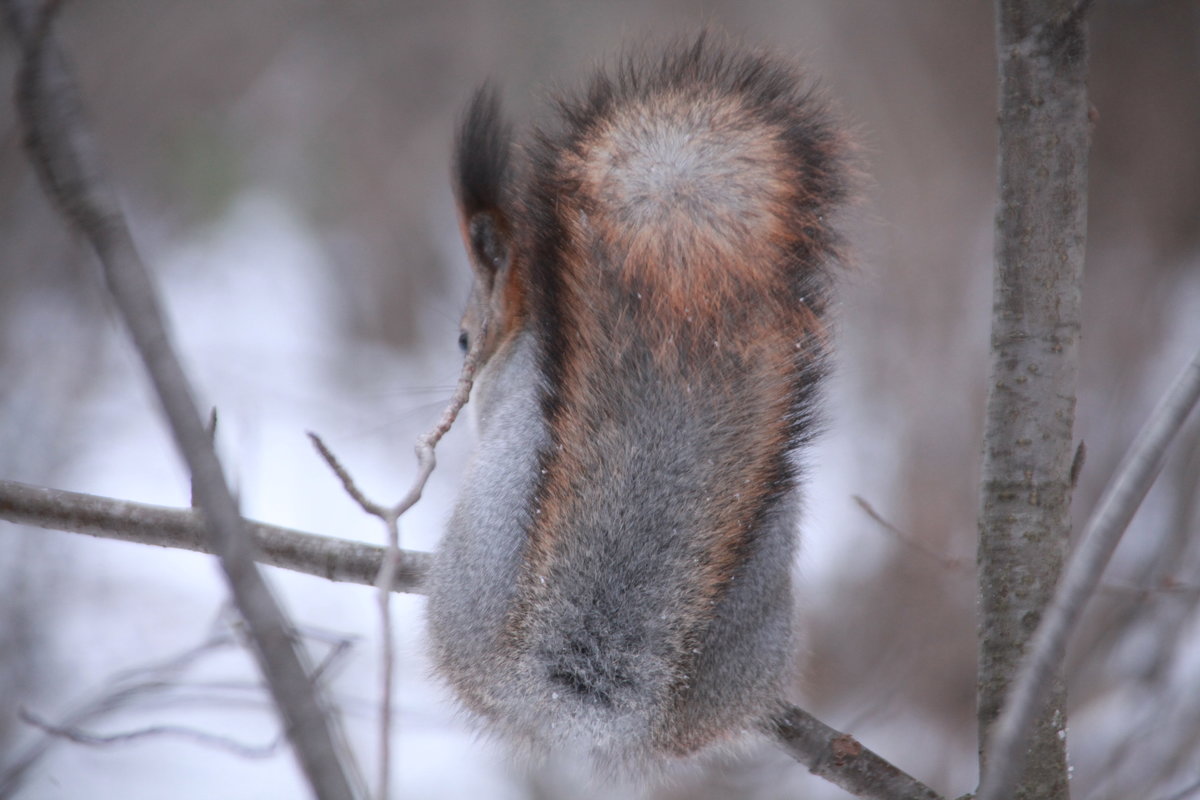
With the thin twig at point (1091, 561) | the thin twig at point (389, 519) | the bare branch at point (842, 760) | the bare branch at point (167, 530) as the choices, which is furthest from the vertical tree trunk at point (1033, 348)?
the bare branch at point (167, 530)

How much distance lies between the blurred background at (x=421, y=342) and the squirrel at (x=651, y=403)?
57 centimetres

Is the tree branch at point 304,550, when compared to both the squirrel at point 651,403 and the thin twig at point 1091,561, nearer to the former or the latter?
the squirrel at point 651,403

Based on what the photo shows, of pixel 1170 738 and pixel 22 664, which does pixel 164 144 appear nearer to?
pixel 22 664

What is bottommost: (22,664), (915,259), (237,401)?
(22,664)

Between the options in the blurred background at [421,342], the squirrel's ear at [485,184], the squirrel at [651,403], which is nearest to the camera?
the squirrel at [651,403]

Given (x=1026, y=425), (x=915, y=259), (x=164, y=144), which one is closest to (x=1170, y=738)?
(x=1026, y=425)

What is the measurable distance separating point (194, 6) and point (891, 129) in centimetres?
224

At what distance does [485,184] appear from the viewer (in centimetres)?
142

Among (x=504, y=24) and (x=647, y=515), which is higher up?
(x=504, y=24)

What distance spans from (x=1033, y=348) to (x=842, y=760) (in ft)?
1.78

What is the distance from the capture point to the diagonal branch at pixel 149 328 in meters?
0.43

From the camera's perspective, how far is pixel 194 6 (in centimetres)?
320

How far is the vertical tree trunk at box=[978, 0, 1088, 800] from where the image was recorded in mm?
956

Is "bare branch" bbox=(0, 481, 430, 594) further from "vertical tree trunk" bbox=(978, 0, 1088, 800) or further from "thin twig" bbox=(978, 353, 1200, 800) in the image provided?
"thin twig" bbox=(978, 353, 1200, 800)
